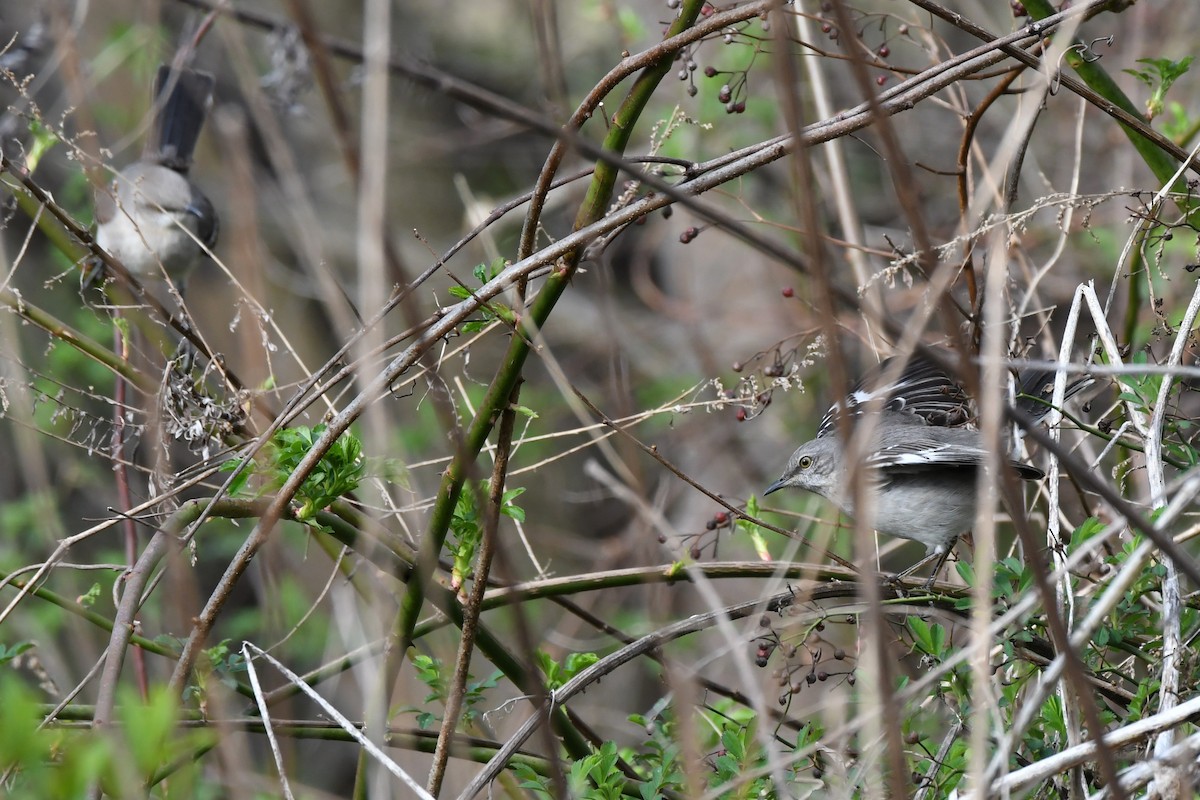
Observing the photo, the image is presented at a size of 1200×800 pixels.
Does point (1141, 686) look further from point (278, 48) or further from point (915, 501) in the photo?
point (278, 48)

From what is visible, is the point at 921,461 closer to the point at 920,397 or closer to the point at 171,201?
the point at 920,397

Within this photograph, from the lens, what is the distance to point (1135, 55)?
22.7 feet

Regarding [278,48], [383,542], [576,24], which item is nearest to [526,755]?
[383,542]

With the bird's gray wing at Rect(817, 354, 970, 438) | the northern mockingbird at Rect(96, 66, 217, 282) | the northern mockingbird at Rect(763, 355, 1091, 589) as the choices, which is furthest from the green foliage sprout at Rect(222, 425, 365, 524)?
the northern mockingbird at Rect(96, 66, 217, 282)

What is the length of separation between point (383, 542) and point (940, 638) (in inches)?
49.9

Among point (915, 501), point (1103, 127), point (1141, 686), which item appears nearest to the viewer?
point (1141, 686)

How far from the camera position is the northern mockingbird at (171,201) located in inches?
189

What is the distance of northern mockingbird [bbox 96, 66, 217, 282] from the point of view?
4.80 meters

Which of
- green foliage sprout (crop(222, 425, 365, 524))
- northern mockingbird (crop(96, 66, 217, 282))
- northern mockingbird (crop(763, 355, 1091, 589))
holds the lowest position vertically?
northern mockingbird (crop(763, 355, 1091, 589))

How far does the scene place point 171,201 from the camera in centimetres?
504

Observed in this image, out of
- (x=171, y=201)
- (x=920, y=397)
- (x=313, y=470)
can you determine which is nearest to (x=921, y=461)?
(x=920, y=397)

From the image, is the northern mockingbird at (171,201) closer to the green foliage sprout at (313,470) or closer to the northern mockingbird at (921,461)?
the green foliage sprout at (313,470)

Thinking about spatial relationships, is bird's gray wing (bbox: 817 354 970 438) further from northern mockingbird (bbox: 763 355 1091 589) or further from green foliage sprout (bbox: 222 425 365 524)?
green foliage sprout (bbox: 222 425 365 524)

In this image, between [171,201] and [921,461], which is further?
[171,201]
